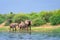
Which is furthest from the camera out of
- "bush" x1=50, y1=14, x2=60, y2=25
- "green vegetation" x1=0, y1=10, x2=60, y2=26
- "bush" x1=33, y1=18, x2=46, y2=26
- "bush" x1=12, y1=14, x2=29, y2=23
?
"bush" x1=12, y1=14, x2=29, y2=23

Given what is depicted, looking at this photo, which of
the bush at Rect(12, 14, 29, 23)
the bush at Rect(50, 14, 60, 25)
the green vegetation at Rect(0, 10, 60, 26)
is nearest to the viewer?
the bush at Rect(50, 14, 60, 25)

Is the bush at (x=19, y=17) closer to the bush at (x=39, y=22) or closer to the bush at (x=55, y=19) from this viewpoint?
the bush at (x=39, y=22)

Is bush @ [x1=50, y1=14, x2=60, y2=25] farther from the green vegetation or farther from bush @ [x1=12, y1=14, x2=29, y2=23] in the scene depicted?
bush @ [x1=12, y1=14, x2=29, y2=23]

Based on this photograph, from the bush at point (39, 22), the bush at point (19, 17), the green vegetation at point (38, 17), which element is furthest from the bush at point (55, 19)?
→ the bush at point (19, 17)

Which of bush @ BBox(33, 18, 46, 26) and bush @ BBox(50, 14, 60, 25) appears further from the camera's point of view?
bush @ BBox(33, 18, 46, 26)

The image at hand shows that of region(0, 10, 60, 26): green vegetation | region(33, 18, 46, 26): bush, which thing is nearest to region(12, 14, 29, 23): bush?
region(0, 10, 60, 26): green vegetation

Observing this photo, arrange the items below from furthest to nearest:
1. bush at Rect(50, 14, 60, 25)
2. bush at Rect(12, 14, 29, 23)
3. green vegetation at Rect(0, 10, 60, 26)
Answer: bush at Rect(12, 14, 29, 23) → green vegetation at Rect(0, 10, 60, 26) → bush at Rect(50, 14, 60, 25)

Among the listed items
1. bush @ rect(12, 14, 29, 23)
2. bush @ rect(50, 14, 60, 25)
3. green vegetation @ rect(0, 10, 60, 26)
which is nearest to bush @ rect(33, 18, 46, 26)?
green vegetation @ rect(0, 10, 60, 26)

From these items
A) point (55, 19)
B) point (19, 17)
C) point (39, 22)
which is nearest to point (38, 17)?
point (19, 17)

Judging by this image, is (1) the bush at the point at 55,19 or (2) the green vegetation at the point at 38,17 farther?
(2) the green vegetation at the point at 38,17

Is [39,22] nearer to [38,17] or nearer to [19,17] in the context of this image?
[38,17]

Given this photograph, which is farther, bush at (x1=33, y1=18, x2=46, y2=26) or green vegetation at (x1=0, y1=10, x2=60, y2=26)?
green vegetation at (x1=0, y1=10, x2=60, y2=26)

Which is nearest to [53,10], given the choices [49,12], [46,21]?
[49,12]

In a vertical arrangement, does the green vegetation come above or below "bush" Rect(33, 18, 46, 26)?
above
